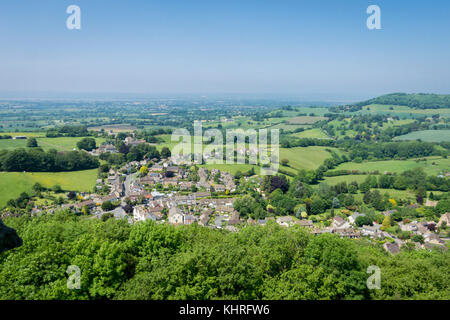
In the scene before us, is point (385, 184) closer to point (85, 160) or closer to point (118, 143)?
point (85, 160)

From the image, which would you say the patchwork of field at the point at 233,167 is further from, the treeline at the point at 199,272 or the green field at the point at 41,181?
the treeline at the point at 199,272

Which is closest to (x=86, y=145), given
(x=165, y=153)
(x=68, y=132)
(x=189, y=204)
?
(x=165, y=153)

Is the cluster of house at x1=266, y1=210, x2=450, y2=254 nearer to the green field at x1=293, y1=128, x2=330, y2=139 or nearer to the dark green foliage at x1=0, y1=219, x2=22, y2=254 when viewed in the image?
the dark green foliage at x1=0, y1=219, x2=22, y2=254

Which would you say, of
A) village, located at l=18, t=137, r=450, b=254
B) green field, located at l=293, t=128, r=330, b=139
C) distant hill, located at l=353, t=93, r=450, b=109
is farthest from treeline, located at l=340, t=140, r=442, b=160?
distant hill, located at l=353, t=93, r=450, b=109

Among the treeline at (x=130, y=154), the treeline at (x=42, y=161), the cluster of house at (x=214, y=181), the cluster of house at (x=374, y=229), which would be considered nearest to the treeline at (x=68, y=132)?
the treeline at (x=130, y=154)

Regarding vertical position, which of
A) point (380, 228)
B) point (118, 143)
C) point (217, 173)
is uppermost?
point (118, 143)
